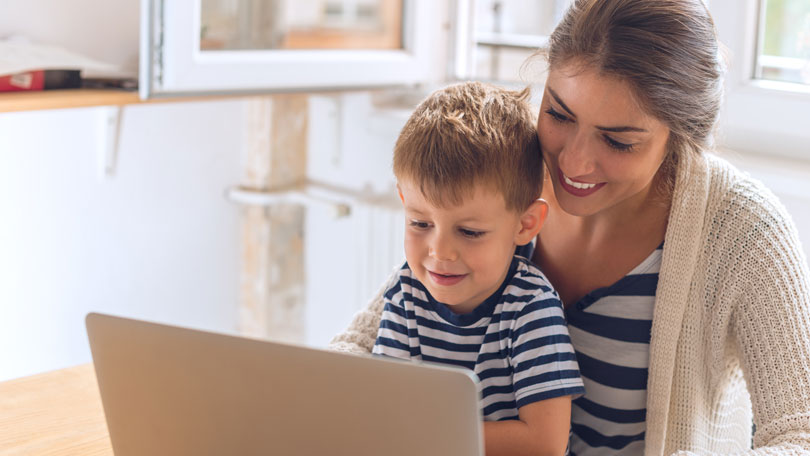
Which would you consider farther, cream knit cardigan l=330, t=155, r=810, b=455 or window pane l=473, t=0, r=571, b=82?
window pane l=473, t=0, r=571, b=82

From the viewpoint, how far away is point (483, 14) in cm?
244

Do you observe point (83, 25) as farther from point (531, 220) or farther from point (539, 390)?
point (539, 390)

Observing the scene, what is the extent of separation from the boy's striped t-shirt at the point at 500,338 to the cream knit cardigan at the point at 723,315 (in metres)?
0.15

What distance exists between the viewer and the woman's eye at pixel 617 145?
1076 mm

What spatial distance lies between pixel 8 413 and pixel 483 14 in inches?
66.9

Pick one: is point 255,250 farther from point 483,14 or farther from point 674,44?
point 674,44

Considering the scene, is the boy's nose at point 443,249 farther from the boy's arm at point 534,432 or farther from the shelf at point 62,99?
the shelf at point 62,99

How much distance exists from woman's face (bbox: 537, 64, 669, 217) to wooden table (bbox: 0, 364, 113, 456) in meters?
0.67

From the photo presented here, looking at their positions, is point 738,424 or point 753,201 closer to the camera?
point 753,201

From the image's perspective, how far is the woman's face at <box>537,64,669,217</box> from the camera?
1.06 m

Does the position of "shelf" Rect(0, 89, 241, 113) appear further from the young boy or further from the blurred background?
the young boy

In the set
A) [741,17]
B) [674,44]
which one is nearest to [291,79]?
[741,17]

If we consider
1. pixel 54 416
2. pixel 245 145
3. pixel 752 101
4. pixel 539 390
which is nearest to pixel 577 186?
pixel 539 390

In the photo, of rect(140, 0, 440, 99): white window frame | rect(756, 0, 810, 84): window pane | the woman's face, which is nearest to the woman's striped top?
the woman's face
